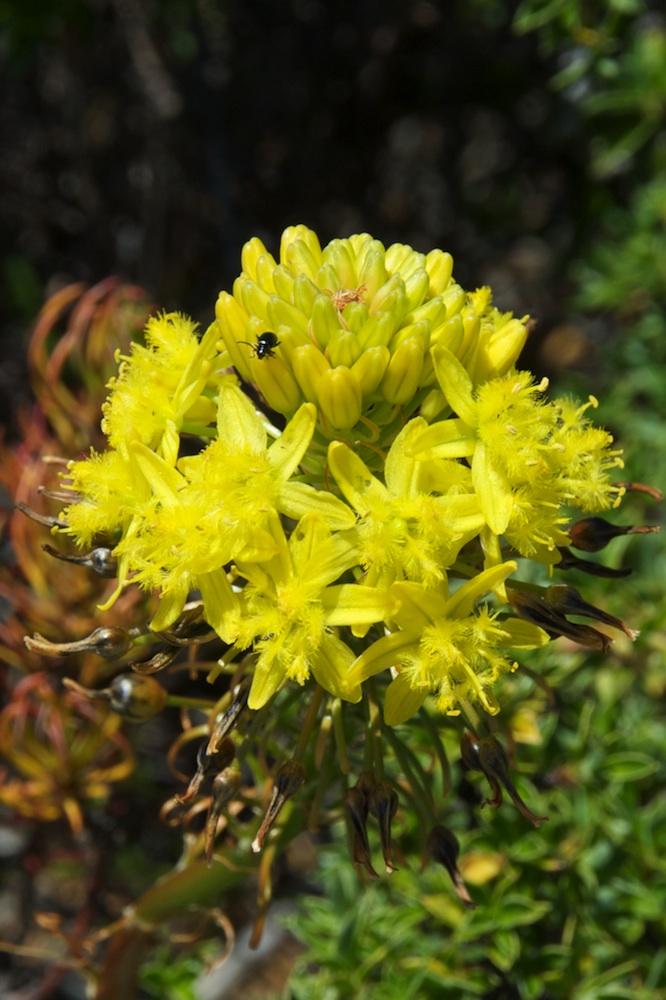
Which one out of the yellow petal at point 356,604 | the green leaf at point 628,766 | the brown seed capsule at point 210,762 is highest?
the yellow petal at point 356,604

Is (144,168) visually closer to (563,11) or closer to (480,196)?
(480,196)

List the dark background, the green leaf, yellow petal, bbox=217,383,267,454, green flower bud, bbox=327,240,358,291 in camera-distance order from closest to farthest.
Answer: yellow petal, bbox=217,383,267,454, green flower bud, bbox=327,240,358,291, the green leaf, the dark background

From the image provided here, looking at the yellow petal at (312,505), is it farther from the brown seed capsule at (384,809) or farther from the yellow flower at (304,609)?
the brown seed capsule at (384,809)

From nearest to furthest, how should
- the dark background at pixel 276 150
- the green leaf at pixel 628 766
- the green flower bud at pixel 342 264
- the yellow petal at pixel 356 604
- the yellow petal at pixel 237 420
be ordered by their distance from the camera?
the yellow petal at pixel 356 604 → the yellow petal at pixel 237 420 → the green flower bud at pixel 342 264 → the green leaf at pixel 628 766 → the dark background at pixel 276 150

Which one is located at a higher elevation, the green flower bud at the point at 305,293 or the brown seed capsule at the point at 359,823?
the green flower bud at the point at 305,293

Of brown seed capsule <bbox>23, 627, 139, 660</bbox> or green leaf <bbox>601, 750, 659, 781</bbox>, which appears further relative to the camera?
green leaf <bbox>601, 750, 659, 781</bbox>

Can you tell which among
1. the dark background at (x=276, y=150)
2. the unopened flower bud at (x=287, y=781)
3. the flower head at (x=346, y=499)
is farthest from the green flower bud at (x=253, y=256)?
the dark background at (x=276, y=150)

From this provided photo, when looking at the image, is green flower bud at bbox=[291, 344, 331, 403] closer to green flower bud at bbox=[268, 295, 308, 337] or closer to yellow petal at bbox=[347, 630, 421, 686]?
green flower bud at bbox=[268, 295, 308, 337]

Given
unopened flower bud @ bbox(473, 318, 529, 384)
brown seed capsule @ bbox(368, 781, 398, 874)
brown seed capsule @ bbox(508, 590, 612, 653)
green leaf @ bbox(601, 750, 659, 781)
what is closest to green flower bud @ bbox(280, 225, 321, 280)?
unopened flower bud @ bbox(473, 318, 529, 384)

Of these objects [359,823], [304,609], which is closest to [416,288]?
[304,609]

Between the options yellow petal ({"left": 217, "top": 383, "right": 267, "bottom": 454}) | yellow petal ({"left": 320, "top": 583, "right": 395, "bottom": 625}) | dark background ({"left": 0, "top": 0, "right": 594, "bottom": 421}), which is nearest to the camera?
yellow petal ({"left": 320, "top": 583, "right": 395, "bottom": 625})
